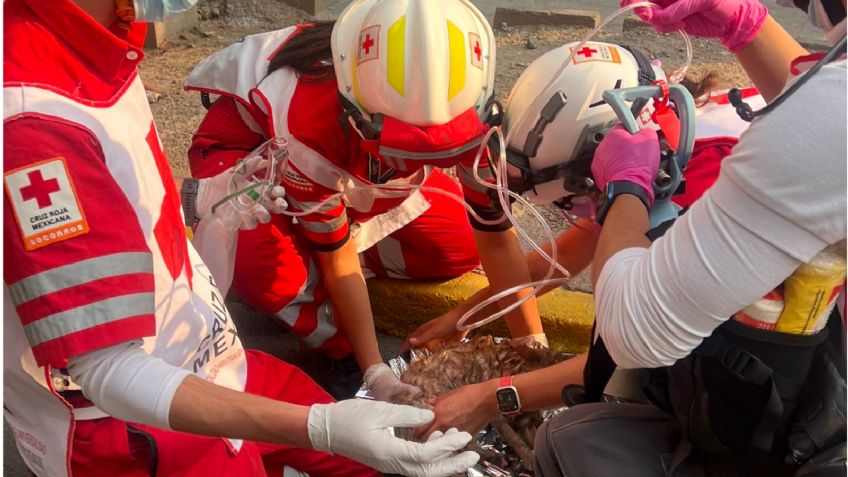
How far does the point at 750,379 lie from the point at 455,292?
2023 mm

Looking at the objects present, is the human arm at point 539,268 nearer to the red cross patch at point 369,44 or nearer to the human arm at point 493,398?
the human arm at point 493,398

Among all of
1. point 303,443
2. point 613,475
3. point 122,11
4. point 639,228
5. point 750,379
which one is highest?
point 122,11

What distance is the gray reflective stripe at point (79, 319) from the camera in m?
1.58

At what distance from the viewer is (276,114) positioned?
2.90 meters

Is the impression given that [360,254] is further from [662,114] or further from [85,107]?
[85,107]

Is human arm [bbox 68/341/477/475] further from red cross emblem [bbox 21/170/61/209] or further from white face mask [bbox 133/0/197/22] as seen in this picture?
white face mask [bbox 133/0/197/22]

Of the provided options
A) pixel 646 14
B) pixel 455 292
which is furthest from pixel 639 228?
pixel 455 292

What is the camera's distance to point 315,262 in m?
3.39

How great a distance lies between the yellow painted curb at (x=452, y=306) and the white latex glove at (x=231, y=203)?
113 cm

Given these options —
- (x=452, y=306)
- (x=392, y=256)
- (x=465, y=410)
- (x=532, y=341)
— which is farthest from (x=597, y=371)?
(x=392, y=256)

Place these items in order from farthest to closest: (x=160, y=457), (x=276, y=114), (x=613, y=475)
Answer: (x=276, y=114) → (x=160, y=457) → (x=613, y=475)

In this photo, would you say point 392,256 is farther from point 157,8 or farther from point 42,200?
point 42,200

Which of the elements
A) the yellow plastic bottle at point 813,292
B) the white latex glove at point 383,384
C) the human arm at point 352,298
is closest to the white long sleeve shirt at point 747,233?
the yellow plastic bottle at point 813,292

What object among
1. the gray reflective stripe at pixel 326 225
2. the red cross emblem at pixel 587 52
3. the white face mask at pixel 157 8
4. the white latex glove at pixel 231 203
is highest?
the white face mask at pixel 157 8
